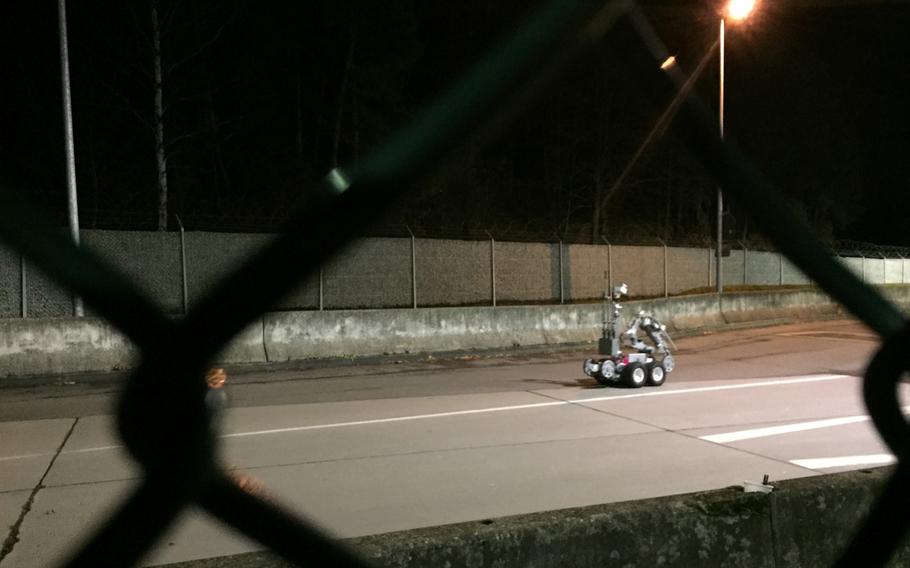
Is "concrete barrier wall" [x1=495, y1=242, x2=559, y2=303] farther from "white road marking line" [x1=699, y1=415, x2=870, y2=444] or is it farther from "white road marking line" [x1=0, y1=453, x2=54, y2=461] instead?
"white road marking line" [x1=0, y1=453, x2=54, y2=461]

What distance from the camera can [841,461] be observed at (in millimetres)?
7086

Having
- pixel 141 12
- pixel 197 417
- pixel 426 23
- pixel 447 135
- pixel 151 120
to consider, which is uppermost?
pixel 426 23

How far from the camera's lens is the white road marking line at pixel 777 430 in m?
8.14

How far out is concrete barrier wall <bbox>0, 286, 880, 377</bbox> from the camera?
13430 mm

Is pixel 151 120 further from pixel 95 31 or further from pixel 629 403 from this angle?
pixel 629 403

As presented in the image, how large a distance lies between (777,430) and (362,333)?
31.2 ft

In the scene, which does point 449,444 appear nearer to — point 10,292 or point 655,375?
point 655,375

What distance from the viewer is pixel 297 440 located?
8.28 metres

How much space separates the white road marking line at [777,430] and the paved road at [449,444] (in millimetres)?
21

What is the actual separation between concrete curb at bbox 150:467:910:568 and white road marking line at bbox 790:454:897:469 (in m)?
4.55

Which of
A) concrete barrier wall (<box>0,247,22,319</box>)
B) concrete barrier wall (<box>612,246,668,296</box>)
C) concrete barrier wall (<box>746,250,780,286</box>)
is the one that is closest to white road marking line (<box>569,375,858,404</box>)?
concrete barrier wall (<box>0,247,22,319</box>)

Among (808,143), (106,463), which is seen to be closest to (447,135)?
(106,463)

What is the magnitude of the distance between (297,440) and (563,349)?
10.8 metres

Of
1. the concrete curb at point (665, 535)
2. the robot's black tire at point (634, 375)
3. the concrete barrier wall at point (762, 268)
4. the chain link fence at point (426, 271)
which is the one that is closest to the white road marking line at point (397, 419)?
the robot's black tire at point (634, 375)
